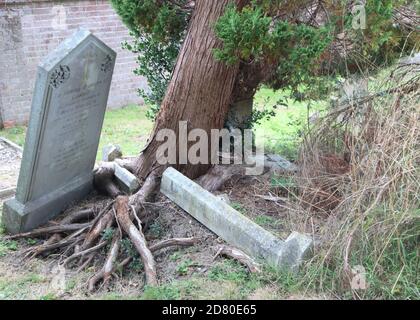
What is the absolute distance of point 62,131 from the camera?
5.01 m

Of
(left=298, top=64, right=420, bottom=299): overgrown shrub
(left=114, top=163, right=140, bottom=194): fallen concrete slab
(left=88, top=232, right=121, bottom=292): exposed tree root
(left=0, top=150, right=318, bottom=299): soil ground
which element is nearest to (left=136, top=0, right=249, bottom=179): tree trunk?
(left=114, top=163, right=140, bottom=194): fallen concrete slab

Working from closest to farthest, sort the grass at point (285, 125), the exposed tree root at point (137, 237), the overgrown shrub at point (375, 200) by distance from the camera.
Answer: the overgrown shrub at point (375, 200) < the exposed tree root at point (137, 237) < the grass at point (285, 125)

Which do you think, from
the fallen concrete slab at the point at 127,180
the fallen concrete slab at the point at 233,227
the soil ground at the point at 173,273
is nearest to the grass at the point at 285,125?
the soil ground at the point at 173,273

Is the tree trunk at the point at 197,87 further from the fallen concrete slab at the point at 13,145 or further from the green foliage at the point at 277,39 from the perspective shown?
the fallen concrete slab at the point at 13,145

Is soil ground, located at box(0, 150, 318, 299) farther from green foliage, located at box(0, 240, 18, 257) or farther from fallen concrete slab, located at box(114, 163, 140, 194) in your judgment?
fallen concrete slab, located at box(114, 163, 140, 194)

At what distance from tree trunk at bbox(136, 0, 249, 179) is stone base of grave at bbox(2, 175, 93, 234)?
0.71 meters

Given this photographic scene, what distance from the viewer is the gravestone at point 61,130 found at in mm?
4680

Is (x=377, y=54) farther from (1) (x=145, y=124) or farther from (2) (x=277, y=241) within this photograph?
(1) (x=145, y=124)

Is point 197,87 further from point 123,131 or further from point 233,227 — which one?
point 123,131

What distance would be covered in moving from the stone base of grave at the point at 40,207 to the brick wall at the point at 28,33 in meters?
5.65

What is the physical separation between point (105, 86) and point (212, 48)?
1203 millimetres

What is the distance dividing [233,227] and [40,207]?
206 cm

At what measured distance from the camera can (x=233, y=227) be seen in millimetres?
4316

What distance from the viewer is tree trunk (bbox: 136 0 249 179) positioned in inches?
201
